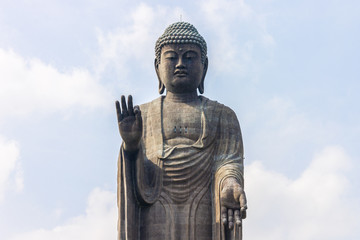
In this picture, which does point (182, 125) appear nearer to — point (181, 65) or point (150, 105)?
point (150, 105)

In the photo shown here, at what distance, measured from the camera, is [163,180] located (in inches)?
828

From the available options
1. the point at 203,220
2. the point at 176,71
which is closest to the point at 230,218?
the point at 203,220

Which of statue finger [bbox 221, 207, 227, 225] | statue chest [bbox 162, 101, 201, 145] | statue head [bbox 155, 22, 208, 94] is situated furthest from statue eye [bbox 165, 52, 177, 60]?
statue finger [bbox 221, 207, 227, 225]

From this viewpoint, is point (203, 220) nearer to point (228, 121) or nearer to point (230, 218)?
point (230, 218)

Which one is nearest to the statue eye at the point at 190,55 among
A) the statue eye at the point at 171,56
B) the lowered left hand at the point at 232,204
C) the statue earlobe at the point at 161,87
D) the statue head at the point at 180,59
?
the statue head at the point at 180,59

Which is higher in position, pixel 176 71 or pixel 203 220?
pixel 176 71

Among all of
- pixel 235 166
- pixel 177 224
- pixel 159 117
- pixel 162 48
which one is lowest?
pixel 177 224

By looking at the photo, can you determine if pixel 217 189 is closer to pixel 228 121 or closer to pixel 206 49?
pixel 228 121

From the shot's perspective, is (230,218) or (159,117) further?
(159,117)

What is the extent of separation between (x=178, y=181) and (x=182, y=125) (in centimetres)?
144

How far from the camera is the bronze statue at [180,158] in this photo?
66.3 feet

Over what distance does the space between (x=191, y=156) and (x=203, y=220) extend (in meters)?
1.58

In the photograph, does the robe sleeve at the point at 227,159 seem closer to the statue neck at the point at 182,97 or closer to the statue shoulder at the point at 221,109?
the statue shoulder at the point at 221,109

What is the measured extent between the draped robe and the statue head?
79cm
